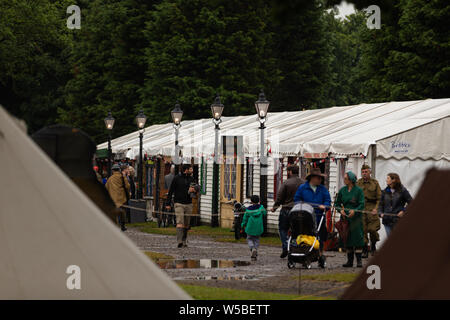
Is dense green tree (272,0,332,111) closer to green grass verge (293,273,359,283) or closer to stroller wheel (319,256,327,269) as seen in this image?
stroller wheel (319,256,327,269)

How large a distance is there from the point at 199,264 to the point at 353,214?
295 cm

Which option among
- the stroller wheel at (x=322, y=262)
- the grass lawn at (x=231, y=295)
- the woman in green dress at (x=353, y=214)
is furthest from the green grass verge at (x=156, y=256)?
the grass lawn at (x=231, y=295)

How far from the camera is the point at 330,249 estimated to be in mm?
23141

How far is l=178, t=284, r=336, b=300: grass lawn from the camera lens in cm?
1216

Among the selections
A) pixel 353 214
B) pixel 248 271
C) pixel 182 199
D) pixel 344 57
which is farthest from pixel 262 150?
pixel 344 57

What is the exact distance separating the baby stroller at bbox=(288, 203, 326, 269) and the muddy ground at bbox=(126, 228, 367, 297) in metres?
0.23

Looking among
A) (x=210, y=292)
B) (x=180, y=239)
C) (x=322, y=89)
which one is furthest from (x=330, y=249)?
Answer: (x=322, y=89)

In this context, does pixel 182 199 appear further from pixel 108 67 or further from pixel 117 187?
pixel 108 67

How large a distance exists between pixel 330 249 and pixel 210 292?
10.5 metres

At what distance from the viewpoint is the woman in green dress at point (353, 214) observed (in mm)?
17906

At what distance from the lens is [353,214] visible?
18.0 m
